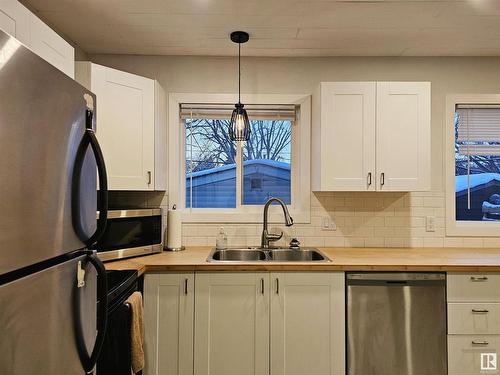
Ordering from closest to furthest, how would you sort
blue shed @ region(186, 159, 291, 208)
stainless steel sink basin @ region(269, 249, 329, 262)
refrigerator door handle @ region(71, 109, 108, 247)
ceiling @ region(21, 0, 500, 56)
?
refrigerator door handle @ region(71, 109, 108, 247), ceiling @ region(21, 0, 500, 56), stainless steel sink basin @ region(269, 249, 329, 262), blue shed @ region(186, 159, 291, 208)

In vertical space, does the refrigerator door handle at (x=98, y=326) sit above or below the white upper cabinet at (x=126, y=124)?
below

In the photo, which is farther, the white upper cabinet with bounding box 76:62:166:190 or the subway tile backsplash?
the subway tile backsplash

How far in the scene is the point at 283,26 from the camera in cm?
228

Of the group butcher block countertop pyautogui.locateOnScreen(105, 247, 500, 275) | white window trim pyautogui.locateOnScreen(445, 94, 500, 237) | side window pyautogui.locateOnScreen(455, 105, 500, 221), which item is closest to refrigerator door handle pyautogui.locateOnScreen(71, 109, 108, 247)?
butcher block countertop pyautogui.locateOnScreen(105, 247, 500, 275)

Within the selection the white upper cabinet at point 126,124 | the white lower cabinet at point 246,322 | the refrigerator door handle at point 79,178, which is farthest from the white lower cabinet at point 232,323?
the refrigerator door handle at point 79,178

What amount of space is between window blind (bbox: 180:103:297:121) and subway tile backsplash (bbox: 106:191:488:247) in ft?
2.31

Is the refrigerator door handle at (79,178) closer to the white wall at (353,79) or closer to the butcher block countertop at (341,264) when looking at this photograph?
the butcher block countertop at (341,264)

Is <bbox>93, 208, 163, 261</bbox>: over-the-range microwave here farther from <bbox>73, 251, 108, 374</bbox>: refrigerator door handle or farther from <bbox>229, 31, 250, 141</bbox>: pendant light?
<bbox>73, 251, 108, 374</bbox>: refrigerator door handle

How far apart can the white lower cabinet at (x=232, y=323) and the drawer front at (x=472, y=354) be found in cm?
114

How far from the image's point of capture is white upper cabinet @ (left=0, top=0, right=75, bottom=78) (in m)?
1.11

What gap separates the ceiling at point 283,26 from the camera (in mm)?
2039

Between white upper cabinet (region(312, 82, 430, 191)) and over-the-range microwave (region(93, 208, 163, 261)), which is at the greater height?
white upper cabinet (region(312, 82, 430, 191))

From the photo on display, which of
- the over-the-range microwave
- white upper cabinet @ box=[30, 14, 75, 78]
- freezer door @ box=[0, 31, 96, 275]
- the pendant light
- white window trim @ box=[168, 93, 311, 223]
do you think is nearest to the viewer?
freezer door @ box=[0, 31, 96, 275]

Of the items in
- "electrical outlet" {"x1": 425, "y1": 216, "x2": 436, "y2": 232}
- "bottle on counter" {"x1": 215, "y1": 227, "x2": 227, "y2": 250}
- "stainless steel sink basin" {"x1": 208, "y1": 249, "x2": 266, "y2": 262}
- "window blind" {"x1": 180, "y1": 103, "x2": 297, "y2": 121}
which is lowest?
"stainless steel sink basin" {"x1": 208, "y1": 249, "x2": 266, "y2": 262}
